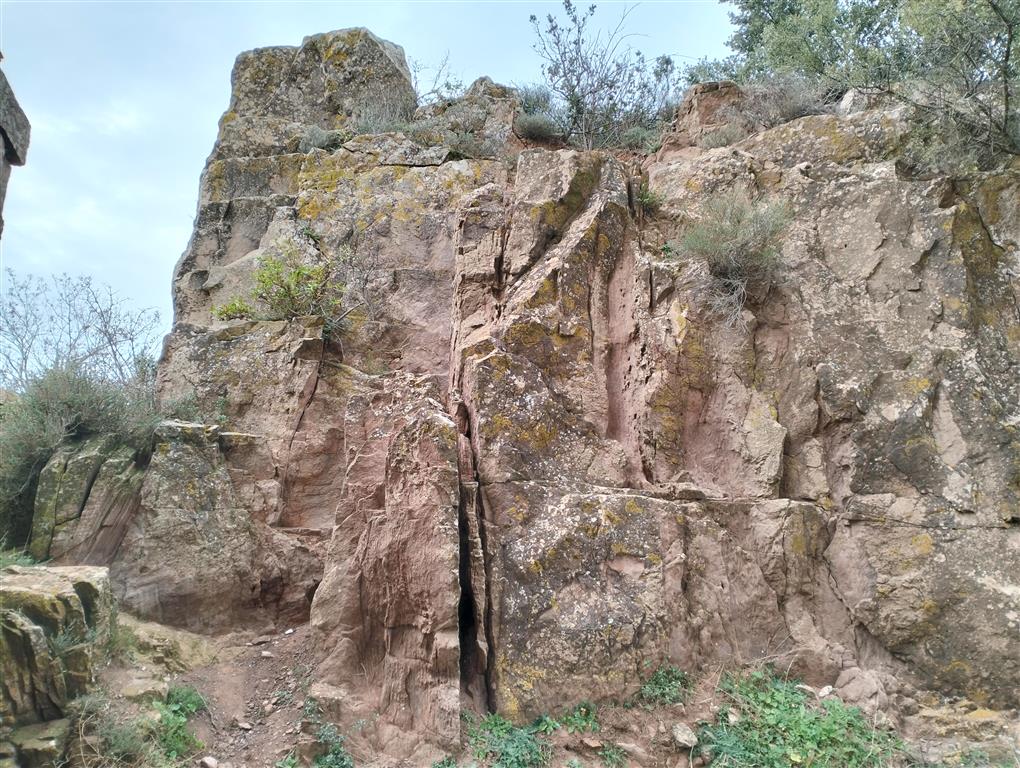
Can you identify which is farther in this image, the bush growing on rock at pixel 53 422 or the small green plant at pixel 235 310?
the small green plant at pixel 235 310

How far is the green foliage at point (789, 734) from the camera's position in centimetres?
561

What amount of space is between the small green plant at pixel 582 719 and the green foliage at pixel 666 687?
43 centimetres

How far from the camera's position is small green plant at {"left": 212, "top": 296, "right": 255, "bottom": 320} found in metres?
8.66

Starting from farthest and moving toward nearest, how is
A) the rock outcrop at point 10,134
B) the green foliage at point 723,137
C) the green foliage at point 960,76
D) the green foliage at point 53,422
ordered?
the green foliage at point 723,137 → the green foliage at point 960,76 → the green foliage at point 53,422 → the rock outcrop at point 10,134

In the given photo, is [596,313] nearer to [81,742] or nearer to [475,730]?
[475,730]

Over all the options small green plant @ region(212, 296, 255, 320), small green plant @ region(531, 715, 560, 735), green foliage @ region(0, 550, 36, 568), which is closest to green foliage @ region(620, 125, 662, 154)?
small green plant @ region(212, 296, 255, 320)

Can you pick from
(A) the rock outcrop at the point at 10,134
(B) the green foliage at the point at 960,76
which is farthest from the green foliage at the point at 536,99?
(A) the rock outcrop at the point at 10,134

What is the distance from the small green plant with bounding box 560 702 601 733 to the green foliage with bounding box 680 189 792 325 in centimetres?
386

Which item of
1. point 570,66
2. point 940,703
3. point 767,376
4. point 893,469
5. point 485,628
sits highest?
point 570,66

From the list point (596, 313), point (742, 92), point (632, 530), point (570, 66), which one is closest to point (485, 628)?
point (632, 530)

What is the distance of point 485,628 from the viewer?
241 inches

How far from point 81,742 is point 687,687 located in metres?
4.39

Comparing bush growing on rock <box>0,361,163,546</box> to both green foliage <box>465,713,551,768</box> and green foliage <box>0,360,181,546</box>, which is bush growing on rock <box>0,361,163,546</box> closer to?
green foliage <box>0,360,181,546</box>

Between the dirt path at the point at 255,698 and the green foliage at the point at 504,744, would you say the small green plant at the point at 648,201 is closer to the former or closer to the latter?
the green foliage at the point at 504,744
